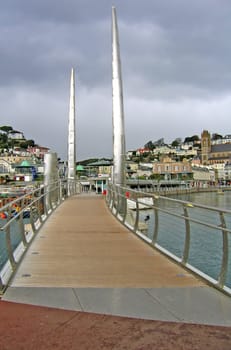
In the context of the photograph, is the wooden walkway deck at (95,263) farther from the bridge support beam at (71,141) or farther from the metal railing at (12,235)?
the bridge support beam at (71,141)

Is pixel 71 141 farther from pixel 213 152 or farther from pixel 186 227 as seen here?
pixel 213 152

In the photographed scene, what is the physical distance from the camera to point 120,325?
A: 384cm

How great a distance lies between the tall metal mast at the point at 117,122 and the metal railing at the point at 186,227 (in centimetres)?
264

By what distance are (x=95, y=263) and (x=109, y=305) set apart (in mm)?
2209

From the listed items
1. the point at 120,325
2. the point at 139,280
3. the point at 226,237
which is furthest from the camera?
the point at 139,280

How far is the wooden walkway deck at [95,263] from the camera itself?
5.50 meters

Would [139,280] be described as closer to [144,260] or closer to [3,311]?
[144,260]

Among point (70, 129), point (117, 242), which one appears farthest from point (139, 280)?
point (70, 129)

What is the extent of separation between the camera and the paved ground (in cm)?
352

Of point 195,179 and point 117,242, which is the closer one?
point 117,242

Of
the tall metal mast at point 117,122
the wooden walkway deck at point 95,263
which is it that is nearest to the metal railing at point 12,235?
the wooden walkway deck at point 95,263

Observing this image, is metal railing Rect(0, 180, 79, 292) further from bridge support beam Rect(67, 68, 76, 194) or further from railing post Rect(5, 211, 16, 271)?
bridge support beam Rect(67, 68, 76, 194)

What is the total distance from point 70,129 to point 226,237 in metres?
33.7

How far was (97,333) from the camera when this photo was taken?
3.64m
